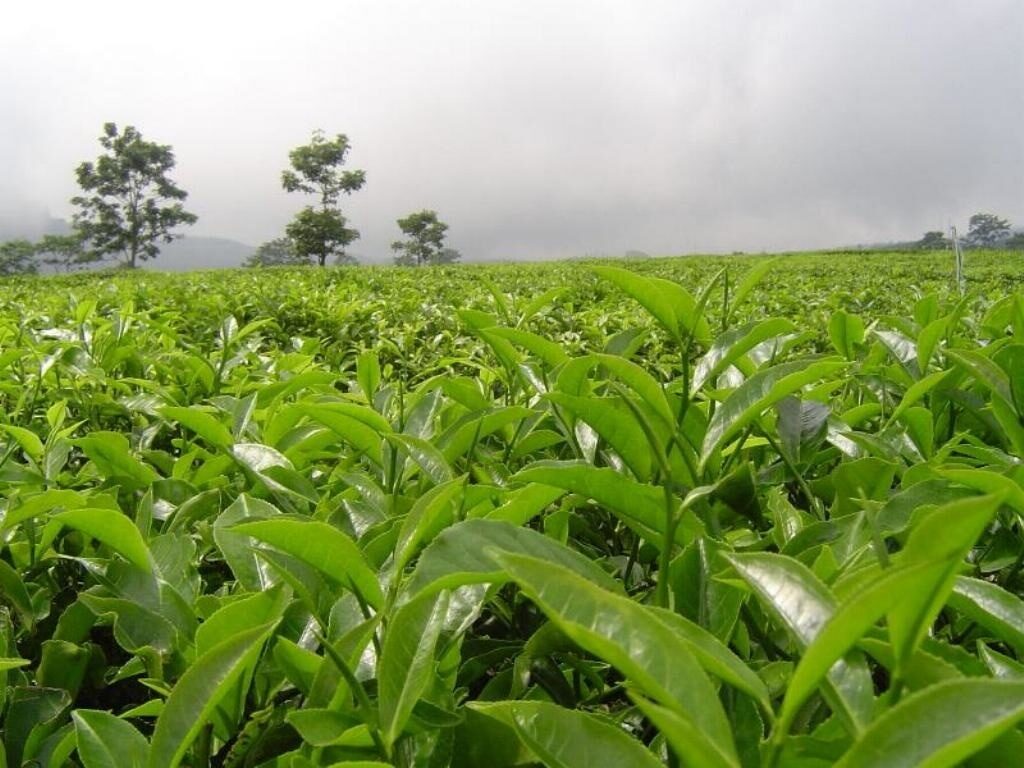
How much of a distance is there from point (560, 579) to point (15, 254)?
78.4 meters

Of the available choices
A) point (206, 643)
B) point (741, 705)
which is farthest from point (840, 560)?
point (206, 643)

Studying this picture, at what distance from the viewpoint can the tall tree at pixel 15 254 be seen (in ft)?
207

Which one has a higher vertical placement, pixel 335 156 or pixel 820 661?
pixel 335 156

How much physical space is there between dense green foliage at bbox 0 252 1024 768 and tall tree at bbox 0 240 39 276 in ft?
240

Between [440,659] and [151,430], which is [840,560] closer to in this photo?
[440,659]

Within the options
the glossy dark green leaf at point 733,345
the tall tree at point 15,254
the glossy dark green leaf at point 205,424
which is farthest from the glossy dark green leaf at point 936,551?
the tall tree at point 15,254

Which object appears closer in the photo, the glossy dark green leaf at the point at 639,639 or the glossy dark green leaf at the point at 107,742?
the glossy dark green leaf at the point at 639,639

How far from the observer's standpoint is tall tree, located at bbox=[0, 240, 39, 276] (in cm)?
6316

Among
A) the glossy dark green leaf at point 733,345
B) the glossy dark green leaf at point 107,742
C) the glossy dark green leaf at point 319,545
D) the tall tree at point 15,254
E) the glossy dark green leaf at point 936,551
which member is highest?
the tall tree at point 15,254

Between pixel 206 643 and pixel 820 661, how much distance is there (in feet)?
1.85

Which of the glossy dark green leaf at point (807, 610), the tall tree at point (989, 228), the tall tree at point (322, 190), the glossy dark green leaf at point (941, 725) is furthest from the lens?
the tall tree at point (989, 228)

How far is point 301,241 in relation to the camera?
46094 mm

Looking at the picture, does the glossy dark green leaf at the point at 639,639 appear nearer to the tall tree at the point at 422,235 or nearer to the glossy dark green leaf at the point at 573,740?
the glossy dark green leaf at the point at 573,740

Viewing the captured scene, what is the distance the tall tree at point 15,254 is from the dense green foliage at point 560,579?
240 ft
